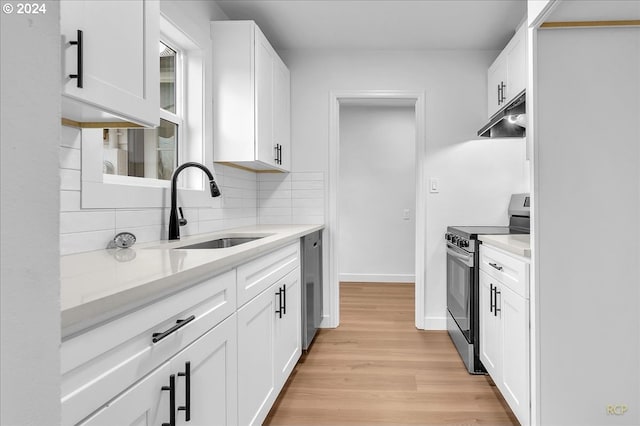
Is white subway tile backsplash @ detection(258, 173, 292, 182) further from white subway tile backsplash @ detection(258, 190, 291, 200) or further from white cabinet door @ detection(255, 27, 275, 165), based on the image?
white cabinet door @ detection(255, 27, 275, 165)

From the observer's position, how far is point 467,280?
8.42 ft

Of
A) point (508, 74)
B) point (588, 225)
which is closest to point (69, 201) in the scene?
point (588, 225)

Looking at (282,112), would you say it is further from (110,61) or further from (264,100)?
(110,61)

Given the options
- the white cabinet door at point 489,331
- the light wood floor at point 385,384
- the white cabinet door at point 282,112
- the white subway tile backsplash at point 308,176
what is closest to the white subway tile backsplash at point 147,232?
the light wood floor at point 385,384

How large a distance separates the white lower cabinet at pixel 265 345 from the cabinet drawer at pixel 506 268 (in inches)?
45.5

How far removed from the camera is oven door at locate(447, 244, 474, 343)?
2.54 m

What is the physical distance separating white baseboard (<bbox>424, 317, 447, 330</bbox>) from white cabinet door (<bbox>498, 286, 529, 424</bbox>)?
136cm

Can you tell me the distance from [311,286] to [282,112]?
1.47 m

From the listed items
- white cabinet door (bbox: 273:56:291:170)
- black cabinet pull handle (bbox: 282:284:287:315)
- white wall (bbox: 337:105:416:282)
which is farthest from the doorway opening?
black cabinet pull handle (bbox: 282:284:287:315)

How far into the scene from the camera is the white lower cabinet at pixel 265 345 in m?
1.43

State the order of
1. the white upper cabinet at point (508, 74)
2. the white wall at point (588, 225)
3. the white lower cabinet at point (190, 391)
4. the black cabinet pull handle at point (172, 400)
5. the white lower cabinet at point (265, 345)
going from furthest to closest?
the white upper cabinet at point (508, 74) → the white wall at point (588, 225) → the white lower cabinet at point (265, 345) → the black cabinet pull handle at point (172, 400) → the white lower cabinet at point (190, 391)

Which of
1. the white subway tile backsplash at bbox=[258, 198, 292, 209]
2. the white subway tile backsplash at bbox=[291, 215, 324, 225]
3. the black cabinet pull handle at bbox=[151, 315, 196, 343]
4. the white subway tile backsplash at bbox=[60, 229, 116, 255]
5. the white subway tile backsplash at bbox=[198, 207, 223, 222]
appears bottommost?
the black cabinet pull handle at bbox=[151, 315, 196, 343]

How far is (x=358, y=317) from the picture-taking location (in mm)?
3719

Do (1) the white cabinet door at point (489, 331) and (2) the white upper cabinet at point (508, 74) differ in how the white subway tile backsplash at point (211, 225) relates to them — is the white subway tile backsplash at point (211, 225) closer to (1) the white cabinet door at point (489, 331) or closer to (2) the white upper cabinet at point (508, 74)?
(1) the white cabinet door at point (489, 331)
